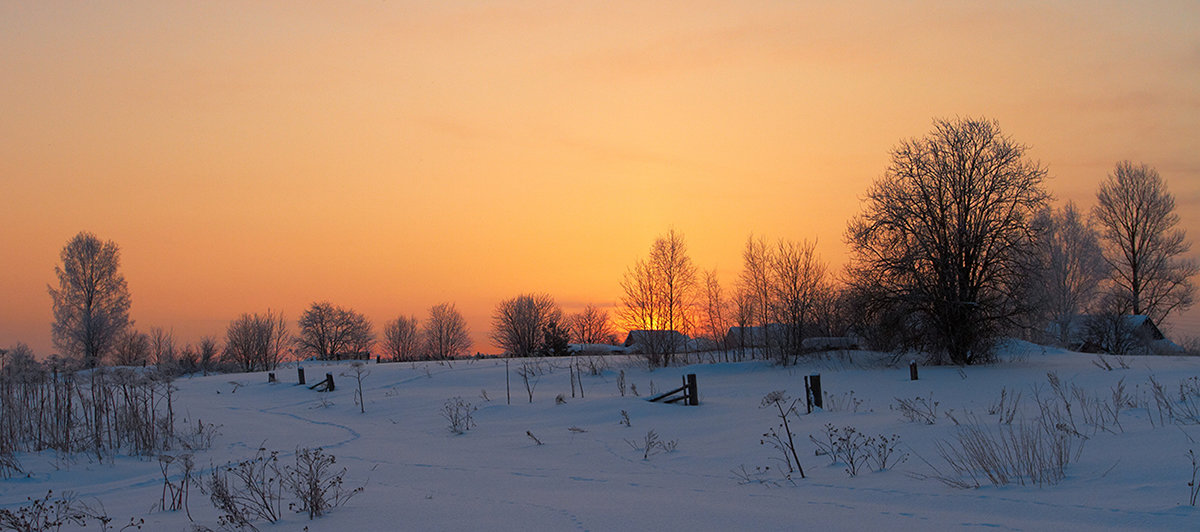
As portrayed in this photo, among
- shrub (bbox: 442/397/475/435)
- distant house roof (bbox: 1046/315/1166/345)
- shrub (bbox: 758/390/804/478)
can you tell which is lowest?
shrub (bbox: 442/397/475/435)

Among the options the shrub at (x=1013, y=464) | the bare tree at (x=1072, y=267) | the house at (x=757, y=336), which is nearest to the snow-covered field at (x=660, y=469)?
the shrub at (x=1013, y=464)

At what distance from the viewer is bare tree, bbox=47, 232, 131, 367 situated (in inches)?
2002

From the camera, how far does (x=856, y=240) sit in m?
28.7

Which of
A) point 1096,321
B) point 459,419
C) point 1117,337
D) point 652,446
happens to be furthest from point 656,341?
point 1096,321

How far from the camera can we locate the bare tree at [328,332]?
72.9 m

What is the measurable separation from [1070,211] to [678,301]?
37.0 meters

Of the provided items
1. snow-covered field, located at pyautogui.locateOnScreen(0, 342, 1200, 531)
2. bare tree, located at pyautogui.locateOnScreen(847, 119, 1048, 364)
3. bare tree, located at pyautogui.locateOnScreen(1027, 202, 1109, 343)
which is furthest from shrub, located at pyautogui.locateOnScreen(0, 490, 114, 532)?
bare tree, located at pyautogui.locateOnScreen(1027, 202, 1109, 343)

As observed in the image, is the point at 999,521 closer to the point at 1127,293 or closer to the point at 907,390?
the point at 907,390

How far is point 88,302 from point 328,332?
2372 cm

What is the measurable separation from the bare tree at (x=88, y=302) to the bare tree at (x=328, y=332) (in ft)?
68.5

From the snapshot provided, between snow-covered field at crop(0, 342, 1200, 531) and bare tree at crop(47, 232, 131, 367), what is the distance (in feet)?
120

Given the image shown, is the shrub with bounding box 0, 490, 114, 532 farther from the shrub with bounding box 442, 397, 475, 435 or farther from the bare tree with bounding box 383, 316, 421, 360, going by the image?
the bare tree with bounding box 383, 316, 421, 360

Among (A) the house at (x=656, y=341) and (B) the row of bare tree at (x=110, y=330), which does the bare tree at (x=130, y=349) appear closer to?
(B) the row of bare tree at (x=110, y=330)

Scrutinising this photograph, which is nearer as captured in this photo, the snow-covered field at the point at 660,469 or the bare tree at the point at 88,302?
the snow-covered field at the point at 660,469
